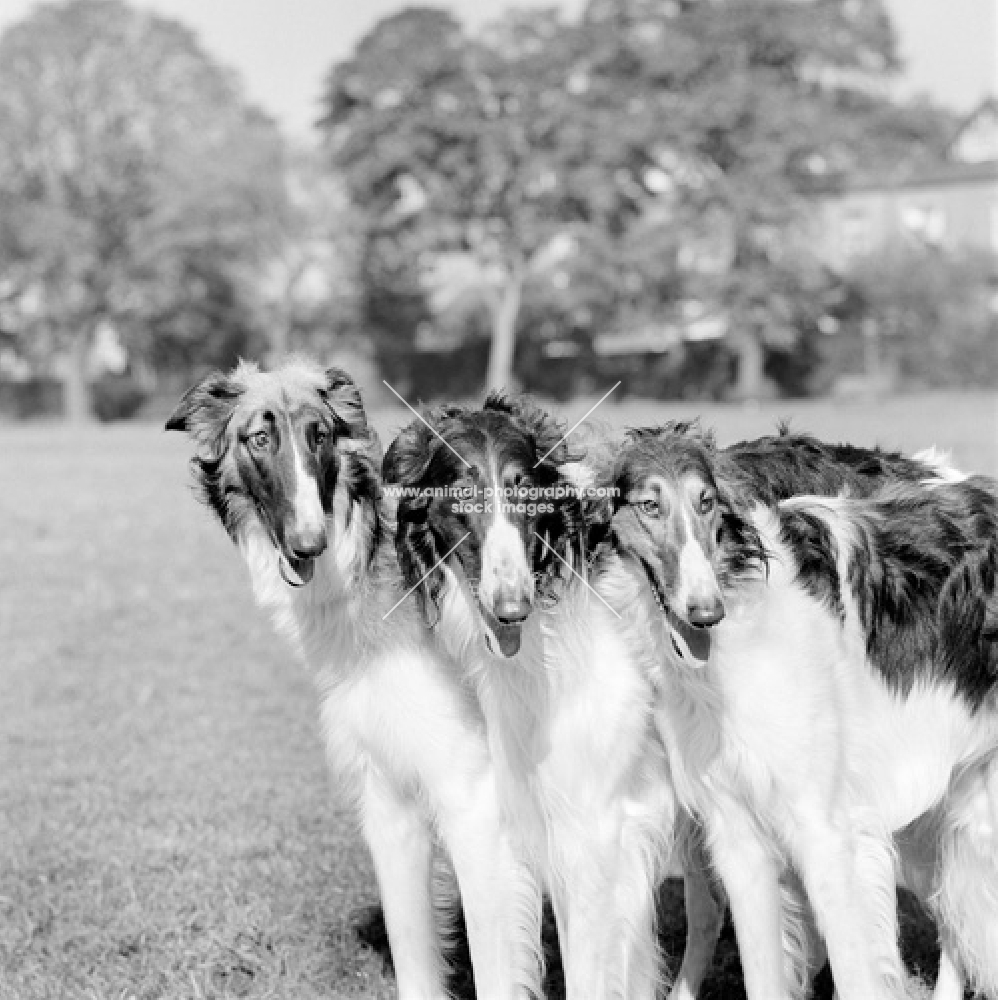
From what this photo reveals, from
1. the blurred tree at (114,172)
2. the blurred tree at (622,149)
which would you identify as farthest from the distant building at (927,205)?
the blurred tree at (114,172)

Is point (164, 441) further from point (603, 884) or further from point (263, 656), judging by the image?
point (603, 884)

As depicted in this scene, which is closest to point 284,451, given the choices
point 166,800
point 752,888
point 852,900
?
point 752,888

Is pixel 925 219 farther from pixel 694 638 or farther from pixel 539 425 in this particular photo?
pixel 694 638

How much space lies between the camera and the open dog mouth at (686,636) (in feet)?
14.4

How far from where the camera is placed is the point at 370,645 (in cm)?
502

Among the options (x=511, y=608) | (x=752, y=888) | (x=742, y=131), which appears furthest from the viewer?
(x=742, y=131)

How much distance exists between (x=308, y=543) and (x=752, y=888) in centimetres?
193

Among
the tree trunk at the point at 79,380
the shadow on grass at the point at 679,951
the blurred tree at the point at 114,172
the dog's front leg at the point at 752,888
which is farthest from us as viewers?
the tree trunk at the point at 79,380

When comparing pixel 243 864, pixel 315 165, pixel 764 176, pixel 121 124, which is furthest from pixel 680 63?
pixel 243 864

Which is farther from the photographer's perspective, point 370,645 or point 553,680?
point 370,645

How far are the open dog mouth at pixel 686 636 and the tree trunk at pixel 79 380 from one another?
1947 inches

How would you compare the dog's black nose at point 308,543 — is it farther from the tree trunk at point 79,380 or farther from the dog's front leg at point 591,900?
the tree trunk at point 79,380

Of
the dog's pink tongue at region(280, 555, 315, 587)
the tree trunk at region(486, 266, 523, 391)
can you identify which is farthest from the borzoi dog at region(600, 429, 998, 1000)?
the tree trunk at region(486, 266, 523, 391)

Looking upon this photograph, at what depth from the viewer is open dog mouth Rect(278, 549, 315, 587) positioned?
4742 millimetres
